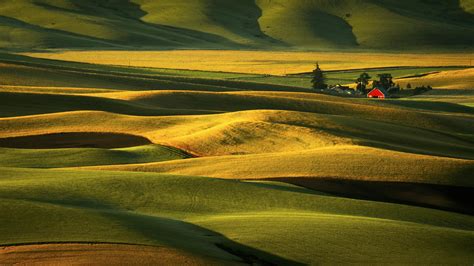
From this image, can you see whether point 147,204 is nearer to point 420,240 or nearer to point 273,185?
point 273,185

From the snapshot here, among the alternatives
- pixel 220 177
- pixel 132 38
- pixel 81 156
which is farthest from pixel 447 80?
pixel 132 38

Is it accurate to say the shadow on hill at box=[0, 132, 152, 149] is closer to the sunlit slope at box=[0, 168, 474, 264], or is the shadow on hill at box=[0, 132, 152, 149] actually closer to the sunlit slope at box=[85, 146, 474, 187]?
the sunlit slope at box=[85, 146, 474, 187]

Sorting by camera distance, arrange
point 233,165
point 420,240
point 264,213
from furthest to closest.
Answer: point 233,165, point 264,213, point 420,240

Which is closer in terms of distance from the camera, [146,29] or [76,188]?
[76,188]

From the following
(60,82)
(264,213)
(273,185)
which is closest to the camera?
(264,213)

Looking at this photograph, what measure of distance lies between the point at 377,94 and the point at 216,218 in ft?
191

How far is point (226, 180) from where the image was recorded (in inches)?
1160

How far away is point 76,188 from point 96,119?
18.5 m

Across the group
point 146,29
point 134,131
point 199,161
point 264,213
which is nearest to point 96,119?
point 134,131

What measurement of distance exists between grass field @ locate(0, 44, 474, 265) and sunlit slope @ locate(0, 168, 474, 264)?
0.18 ft

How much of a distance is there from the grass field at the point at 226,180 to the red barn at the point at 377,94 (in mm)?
20796

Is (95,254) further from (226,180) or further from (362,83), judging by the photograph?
(362,83)

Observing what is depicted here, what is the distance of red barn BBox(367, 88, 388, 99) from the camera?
8088 cm

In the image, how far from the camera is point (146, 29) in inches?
7633
